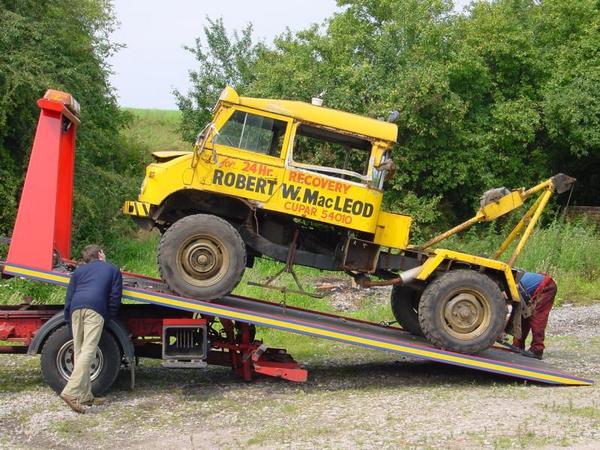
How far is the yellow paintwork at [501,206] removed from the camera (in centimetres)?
1040

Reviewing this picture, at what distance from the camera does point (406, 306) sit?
11.8 m

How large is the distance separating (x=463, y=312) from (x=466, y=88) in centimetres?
1984

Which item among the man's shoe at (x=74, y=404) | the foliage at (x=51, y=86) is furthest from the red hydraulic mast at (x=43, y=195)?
the foliage at (x=51, y=86)

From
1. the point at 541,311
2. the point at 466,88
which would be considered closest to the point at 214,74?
the point at 466,88

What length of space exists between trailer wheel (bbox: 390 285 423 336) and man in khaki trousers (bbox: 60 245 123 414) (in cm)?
451

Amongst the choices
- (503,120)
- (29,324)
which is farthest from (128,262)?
(503,120)

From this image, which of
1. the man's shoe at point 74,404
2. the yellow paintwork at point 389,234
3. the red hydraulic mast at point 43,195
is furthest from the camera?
the yellow paintwork at point 389,234

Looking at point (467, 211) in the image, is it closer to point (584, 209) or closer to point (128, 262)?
point (584, 209)

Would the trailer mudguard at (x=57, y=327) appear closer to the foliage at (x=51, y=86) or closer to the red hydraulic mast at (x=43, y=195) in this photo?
the red hydraulic mast at (x=43, y=195)

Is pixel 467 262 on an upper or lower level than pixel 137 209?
upper

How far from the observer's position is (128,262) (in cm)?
2150

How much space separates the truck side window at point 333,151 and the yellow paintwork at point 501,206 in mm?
1837

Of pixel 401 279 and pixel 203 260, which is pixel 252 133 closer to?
pixel 203 260

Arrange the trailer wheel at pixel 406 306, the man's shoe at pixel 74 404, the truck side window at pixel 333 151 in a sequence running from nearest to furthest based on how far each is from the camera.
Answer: the man's shoe at pixel 74 404 → the truck side window at pixel 333 151 → the trailer wheel at pixel 406 306
